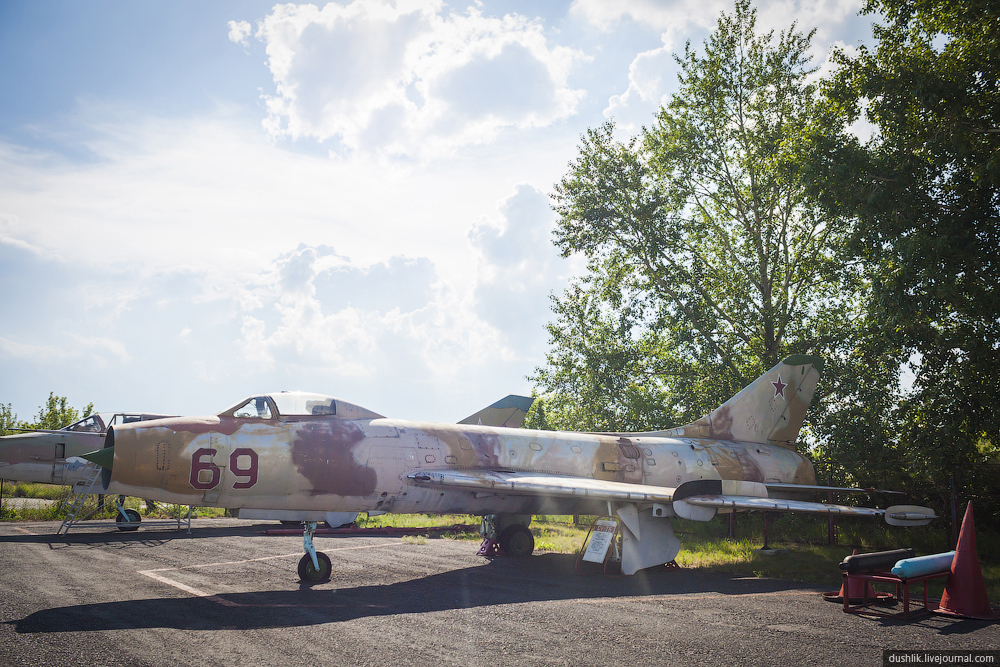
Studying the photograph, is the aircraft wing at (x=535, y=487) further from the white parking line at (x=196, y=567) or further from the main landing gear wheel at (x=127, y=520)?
the main landing gear wheel at (x=127, y=520)

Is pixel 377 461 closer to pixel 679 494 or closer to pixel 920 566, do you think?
pixel 679 494

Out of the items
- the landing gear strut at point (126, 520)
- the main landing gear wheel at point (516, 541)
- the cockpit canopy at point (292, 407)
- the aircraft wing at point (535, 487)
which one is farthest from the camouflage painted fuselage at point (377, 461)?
the landing gear strut at point (126, 520)

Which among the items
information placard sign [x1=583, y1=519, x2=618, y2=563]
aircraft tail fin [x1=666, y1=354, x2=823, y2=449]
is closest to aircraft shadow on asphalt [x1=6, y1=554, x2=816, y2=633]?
information placard sign [x1=583, y1=519, x2=618, y2=563]

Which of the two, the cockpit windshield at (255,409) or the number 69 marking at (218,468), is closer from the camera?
the number 69 marking at (218,468)

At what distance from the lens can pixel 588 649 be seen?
7.18 m

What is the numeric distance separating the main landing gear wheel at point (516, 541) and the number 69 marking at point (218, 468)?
661 cm

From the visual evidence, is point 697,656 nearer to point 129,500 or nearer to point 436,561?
point 436,561

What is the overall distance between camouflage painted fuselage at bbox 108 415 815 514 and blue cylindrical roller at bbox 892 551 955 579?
23.6 feet

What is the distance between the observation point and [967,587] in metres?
8.96

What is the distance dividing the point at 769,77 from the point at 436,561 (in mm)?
21838

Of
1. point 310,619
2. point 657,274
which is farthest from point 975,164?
point 310,619

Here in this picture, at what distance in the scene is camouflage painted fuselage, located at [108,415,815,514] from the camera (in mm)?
10844

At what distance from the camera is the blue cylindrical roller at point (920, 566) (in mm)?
9164

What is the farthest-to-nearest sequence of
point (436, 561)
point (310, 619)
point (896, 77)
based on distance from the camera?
point (896, 77), point (436, 561), point (310, 619)
